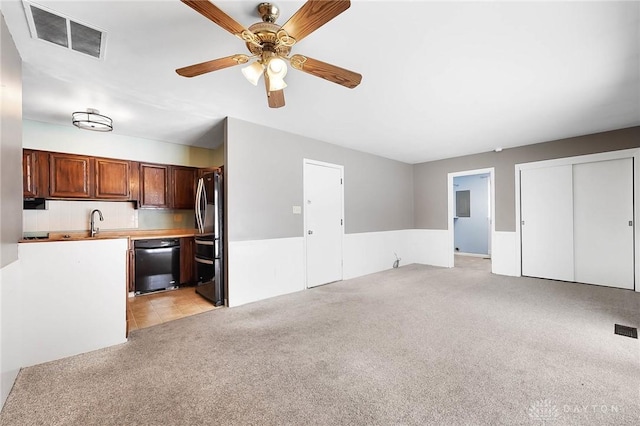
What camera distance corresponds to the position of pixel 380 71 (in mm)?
2416

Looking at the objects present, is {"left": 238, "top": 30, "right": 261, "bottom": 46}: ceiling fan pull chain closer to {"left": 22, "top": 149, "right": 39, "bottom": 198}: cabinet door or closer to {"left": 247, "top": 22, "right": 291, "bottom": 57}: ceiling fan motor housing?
{"left": 247, "top": 22, "right": 291, "bottom": 57}: ceiling fan motor housing

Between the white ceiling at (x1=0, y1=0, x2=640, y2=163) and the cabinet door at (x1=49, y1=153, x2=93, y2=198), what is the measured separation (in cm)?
51

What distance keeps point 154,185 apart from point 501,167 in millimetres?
6439

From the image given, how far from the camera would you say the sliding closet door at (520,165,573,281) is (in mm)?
4574

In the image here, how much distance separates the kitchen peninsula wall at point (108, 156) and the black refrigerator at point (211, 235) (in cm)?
138

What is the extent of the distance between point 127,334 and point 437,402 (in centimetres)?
274

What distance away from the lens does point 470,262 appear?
664cm

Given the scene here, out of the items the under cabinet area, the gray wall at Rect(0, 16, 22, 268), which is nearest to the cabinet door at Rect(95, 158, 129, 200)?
the under cabinet area

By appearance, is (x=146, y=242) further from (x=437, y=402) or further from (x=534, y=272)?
(x=534, y=272)

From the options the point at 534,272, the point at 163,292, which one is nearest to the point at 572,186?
the point at 534,272

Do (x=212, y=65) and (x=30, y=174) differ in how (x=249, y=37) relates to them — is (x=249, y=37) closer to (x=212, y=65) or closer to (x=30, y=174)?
(x=212, y=65)

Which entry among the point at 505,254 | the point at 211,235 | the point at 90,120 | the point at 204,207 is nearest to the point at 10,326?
the point at 211,235

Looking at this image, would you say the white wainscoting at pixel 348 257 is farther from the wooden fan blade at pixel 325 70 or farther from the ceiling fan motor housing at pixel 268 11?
the ceiling fan motor housing at pixel 268 11

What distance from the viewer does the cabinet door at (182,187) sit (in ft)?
15.5
